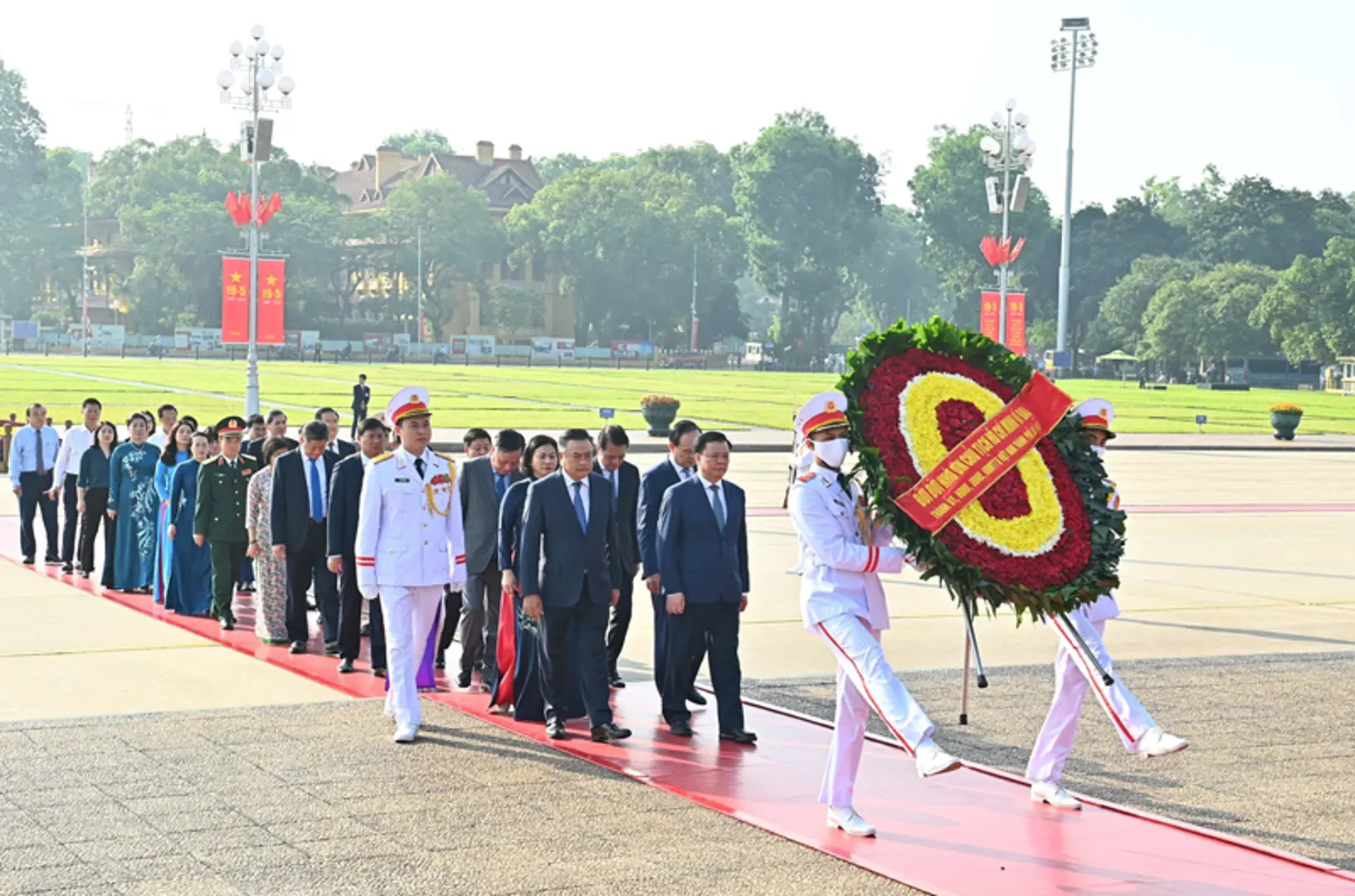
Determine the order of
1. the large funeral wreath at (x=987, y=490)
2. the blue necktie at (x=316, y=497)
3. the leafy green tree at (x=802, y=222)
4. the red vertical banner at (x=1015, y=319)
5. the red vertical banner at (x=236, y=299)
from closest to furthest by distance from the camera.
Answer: the large funeral wreath at (x=987, y=490)
the blue necktie at (x=316, y=497)
the red vertical banner at (x=236, y=299)
the red vertical banner at (x=1015, y=319)
the leafy green tree at (x=802, y=222)

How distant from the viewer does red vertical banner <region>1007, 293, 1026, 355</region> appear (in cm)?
3600

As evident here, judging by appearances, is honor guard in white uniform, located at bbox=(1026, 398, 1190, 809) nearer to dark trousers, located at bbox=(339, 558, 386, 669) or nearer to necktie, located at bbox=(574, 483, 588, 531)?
necktie, located at bbox=(574, 483, 588, 531)

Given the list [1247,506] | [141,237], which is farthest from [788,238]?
[1247,506]

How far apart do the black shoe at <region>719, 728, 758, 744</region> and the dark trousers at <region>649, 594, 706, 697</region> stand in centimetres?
40

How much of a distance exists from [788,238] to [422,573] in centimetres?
11470

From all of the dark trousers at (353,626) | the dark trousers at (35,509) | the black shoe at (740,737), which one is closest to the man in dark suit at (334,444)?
the dark trousers at (353,626)

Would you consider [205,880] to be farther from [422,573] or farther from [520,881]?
[422,573]

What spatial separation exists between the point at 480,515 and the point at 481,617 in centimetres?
64

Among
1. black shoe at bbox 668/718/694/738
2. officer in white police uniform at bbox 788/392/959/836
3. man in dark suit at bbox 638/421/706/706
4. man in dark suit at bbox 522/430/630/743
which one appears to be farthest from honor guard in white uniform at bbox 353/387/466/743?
officer in white police uniform at bbox 788/392/959/836

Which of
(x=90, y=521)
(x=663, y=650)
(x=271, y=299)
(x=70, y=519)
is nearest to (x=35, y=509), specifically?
(x=70, y=519)

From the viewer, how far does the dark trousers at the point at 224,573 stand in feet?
41.2

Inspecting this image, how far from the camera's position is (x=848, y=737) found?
23.2 feet

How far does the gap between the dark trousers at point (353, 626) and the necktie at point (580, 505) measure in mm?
2054

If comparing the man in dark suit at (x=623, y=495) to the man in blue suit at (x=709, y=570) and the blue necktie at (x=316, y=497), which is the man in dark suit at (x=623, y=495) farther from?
the blue necktie at (x=316, y=497)
